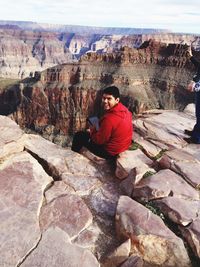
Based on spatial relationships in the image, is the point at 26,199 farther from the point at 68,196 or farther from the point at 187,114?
the point at 187,114

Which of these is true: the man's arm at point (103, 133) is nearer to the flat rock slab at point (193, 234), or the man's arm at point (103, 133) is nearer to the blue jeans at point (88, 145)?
the blue jeans at point (88, 145)

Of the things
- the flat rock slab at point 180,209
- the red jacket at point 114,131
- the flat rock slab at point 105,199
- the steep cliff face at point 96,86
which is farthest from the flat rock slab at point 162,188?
Result: the steep cliff face at point 96,86

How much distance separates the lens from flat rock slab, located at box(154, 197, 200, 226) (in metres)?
5.60

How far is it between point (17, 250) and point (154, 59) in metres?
104

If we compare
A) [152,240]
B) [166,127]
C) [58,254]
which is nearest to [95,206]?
[152,240]

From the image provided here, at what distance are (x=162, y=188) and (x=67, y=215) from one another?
1.87 metres

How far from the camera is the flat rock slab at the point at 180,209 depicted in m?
5.60

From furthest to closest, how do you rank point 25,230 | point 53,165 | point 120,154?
point 120,154
point 53,165
point 25,230

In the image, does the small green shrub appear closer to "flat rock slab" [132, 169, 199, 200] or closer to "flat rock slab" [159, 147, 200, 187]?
"flat rock slab" [159, 147, 200, 187]

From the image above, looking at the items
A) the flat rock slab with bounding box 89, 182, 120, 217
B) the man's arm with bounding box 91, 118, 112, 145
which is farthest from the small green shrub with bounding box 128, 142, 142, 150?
the flat rock slab with bounding box 89, 182, 120, 217

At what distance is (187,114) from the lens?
1339 centimetres

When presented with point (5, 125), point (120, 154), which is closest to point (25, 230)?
point (120, 154)

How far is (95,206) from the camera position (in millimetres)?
6289

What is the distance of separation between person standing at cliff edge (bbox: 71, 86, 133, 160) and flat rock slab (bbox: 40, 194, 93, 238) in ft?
6.48
